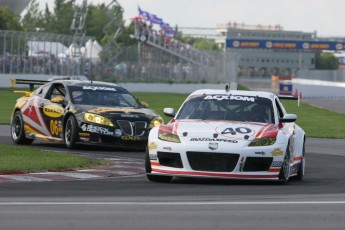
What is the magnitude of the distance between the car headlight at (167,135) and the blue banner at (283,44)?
406 feet

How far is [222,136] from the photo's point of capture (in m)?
14.1

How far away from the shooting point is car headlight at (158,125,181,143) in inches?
559

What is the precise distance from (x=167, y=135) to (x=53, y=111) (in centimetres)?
759

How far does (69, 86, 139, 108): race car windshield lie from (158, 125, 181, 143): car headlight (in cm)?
716

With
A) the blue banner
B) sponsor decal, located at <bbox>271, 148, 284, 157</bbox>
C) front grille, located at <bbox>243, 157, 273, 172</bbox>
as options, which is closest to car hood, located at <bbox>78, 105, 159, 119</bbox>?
sponsor decal, located at <bbox>271, 148, 284, 157</bbox>

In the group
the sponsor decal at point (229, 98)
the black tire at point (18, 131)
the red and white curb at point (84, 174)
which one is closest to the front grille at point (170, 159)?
the red and white curb at point (84, 174)

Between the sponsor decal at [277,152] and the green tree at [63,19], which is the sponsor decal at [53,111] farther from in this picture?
the green tree at [63,19]

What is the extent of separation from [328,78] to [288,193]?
79.5 metres

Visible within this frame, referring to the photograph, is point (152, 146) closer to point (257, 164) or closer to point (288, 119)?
point (257, 164)

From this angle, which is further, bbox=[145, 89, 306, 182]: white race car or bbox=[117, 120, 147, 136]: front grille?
bbox=[117, 120, 147, 136]: front grille

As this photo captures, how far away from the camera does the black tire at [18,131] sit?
72.9 ft

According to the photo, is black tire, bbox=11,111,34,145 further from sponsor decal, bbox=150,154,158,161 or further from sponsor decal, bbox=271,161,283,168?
sponsor decal, bbox=271,161,283,168

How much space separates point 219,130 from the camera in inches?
563

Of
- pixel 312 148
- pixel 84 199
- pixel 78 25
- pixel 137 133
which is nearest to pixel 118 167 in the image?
pixel 137 133
